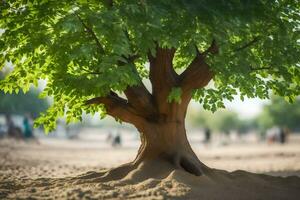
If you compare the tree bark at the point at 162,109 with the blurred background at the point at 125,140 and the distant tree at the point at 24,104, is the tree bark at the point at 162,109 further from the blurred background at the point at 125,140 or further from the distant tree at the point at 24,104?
the distant tree at the point at 24,104

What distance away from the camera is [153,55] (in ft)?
36.3

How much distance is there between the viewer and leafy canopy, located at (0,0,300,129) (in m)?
10.9

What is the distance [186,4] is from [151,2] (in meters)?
0.77

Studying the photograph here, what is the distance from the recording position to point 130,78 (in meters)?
11.3

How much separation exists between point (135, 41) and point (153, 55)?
74cm

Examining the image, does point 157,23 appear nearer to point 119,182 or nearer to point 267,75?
point 119,182

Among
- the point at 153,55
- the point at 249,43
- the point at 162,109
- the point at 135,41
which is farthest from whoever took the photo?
the point at 162,109

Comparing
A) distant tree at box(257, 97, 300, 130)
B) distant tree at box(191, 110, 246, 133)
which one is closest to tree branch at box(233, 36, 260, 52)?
distant tree at box(257, 97, 300, 130)

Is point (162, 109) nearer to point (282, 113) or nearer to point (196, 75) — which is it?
point (196, 75)

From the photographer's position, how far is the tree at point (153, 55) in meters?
11.0

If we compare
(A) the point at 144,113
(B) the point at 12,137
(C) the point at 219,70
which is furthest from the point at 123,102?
(B) the point at 12,137

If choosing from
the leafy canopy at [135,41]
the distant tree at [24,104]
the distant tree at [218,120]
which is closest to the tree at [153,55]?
the leafy canopy at [135,41]

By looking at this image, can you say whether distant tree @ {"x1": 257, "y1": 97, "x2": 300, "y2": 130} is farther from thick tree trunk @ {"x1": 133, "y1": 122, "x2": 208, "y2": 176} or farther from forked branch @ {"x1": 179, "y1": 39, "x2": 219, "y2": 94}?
forked branch @ {"x1": 179, "y1": 39, "x2": 219, "y2": 94}

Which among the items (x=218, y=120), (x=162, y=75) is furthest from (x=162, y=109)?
(x=218, y=120)
